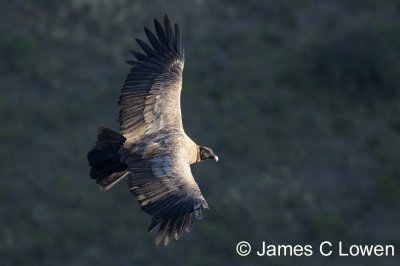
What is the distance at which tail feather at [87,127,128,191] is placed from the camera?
13312 millimetres

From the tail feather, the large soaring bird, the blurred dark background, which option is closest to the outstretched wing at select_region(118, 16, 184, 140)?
the large soaring bird

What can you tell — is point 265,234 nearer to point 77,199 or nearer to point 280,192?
point 280,192

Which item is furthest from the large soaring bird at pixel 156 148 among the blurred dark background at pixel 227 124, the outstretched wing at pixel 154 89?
the blurred dark background at pixel 227 124

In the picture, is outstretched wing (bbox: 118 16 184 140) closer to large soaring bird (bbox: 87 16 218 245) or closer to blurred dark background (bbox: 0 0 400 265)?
large soaring bird (bbox: 87 16 218 245)

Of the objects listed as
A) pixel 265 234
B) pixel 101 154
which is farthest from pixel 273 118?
pixel 101 154

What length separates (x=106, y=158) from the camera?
13320mm

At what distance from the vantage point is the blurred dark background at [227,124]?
2011 cm

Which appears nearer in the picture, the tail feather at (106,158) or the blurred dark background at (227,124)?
the tail feather at (106,158)

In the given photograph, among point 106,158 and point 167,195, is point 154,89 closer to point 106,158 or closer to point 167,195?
point 106,158

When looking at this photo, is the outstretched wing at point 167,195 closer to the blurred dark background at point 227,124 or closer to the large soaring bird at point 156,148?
the large soaring bird at point 156,148

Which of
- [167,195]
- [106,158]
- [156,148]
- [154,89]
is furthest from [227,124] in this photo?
[167,195]

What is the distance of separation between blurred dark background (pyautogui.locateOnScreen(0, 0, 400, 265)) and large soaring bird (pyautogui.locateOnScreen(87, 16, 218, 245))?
6176 mm

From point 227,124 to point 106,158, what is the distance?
29.6 ft

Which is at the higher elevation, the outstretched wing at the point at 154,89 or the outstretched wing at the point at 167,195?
the outstretched wing at the point at 154,89
